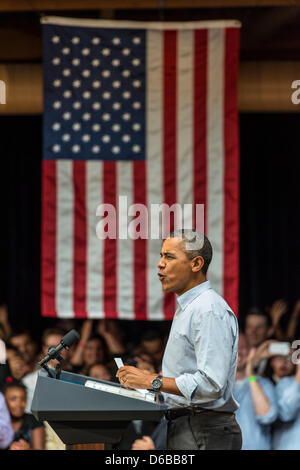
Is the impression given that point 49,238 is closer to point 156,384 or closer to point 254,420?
point 254,420

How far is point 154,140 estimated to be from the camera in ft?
15.2

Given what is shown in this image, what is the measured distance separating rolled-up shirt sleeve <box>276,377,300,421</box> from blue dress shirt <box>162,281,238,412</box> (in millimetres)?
2055

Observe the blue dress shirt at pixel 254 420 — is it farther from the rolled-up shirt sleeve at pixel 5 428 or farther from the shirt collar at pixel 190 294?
the shirt collar at pixel 190 294

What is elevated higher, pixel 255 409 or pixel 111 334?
pixel 111 334

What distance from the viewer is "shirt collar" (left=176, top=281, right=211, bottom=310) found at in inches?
107

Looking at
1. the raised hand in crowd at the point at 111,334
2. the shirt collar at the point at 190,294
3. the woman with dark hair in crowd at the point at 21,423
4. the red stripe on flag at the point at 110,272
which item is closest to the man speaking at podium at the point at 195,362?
the shirt collar at the point at 190,294

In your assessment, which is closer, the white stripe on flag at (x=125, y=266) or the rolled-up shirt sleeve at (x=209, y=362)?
the rolled-up shirt sleeve at (x=209, y=362)

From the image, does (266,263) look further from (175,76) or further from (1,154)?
(1,154)

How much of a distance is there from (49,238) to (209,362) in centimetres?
234

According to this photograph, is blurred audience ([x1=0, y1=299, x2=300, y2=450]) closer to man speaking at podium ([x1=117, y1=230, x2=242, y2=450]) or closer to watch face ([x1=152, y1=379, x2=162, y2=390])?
man speaking at podium ([x1=117, y1=230, x2=242, y2=450])

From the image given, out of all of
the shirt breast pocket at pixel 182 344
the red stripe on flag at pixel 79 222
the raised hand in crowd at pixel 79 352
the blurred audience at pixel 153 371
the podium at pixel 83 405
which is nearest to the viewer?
the podium at pixel 83 405

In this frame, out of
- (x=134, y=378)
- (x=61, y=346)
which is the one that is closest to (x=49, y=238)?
(x=61, y=346)

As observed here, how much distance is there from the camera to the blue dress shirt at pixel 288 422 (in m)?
4.62

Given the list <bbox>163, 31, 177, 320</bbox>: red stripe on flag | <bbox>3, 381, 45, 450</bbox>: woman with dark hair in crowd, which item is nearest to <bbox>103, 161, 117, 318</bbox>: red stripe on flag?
<bbox>163, 31, 177, 320</bbox>: red stripe on flag
